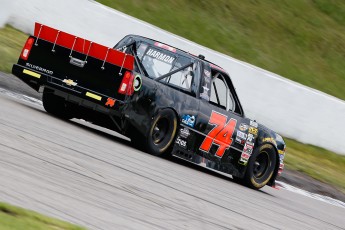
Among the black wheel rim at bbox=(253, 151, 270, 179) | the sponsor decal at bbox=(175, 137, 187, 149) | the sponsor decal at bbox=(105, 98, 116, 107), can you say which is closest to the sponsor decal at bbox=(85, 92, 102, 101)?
the sponsor decal at bbox=(105, 98, 116, 107)

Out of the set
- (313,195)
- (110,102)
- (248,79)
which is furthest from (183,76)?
(248,79)

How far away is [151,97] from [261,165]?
2575 mm

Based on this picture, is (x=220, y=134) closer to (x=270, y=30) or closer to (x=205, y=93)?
(x=205, y=93)

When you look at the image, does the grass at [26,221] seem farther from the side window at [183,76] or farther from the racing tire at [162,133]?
the side window at [183,76]

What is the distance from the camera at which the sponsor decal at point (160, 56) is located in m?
12.7

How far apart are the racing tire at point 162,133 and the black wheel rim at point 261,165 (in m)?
1.76

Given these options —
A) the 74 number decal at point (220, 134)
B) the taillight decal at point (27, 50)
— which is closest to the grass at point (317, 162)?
the 74 number decal at point (220, 134)

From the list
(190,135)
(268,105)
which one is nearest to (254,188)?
(190,135)

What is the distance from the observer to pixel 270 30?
A: 28375 mm

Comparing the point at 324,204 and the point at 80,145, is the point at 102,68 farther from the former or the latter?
the point at 324,204

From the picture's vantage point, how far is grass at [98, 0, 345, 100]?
25.4m

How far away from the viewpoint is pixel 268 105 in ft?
66.6

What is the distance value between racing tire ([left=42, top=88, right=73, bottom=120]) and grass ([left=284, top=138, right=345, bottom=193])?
5340 millimetres

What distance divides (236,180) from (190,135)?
65.6 inches
